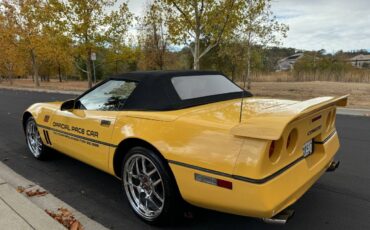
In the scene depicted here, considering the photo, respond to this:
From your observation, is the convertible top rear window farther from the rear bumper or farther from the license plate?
the license plate

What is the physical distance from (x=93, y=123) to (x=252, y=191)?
2034 mm

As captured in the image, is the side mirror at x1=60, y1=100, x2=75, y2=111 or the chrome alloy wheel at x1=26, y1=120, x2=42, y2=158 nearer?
the side mirror at x1=60, y1=100, x2=75, y2=111

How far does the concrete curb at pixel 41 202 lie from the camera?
287cm

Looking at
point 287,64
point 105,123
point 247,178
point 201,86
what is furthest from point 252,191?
point 287,64

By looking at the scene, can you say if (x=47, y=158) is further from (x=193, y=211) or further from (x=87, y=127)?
(x=193, y=211)

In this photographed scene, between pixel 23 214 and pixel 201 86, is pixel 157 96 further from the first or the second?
pixel 23 214

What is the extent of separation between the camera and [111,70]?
42719mm

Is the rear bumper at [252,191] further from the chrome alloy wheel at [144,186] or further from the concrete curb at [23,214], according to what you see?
the concrete curb at [23,214]

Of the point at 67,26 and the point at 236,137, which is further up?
the point at 67,26

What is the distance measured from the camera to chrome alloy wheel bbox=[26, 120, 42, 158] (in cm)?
490

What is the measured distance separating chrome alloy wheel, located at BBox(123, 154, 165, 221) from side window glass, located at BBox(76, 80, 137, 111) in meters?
0.68

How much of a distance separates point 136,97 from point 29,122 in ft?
9.13

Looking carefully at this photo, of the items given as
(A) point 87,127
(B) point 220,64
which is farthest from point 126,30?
(A) point 87,127

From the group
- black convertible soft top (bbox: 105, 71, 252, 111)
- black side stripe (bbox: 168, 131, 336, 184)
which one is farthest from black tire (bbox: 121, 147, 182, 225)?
black convertible soft top (bbox: 105, 71, 252, 111)
